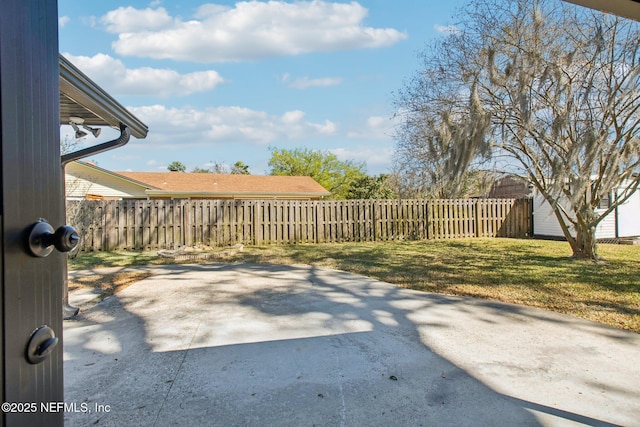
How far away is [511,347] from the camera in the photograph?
3203 mm

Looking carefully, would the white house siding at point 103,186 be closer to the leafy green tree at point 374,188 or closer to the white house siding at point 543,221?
the leafy green tree at point 374,188

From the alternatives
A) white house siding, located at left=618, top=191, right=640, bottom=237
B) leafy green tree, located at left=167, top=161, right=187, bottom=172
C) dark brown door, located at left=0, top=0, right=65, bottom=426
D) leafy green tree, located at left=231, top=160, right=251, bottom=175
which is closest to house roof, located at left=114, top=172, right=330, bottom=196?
white house siding, located at left=618, top=191, right=640, bottom=237

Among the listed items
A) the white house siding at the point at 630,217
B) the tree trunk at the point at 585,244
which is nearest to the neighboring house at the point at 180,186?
the white house siding at the point at 630,217

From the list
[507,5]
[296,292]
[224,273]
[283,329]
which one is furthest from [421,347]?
[507,5]

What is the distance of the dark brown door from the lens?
2.54 feet

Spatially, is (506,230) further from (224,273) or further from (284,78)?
(224,273)

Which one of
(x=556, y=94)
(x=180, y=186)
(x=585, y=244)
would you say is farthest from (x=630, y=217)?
(x=180, y=186)

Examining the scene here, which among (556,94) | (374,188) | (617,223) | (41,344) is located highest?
(556,94)

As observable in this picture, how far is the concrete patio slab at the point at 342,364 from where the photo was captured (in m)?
2.21

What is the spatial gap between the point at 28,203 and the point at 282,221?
11213 millimetres

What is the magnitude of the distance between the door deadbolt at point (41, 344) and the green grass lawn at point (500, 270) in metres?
4.75

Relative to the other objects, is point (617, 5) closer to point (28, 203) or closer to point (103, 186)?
point (28, 203)

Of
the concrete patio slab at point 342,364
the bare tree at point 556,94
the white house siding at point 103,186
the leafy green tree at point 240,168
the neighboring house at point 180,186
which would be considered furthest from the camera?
the leafy green tree at point 240,168

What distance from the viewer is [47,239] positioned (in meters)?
0.90
